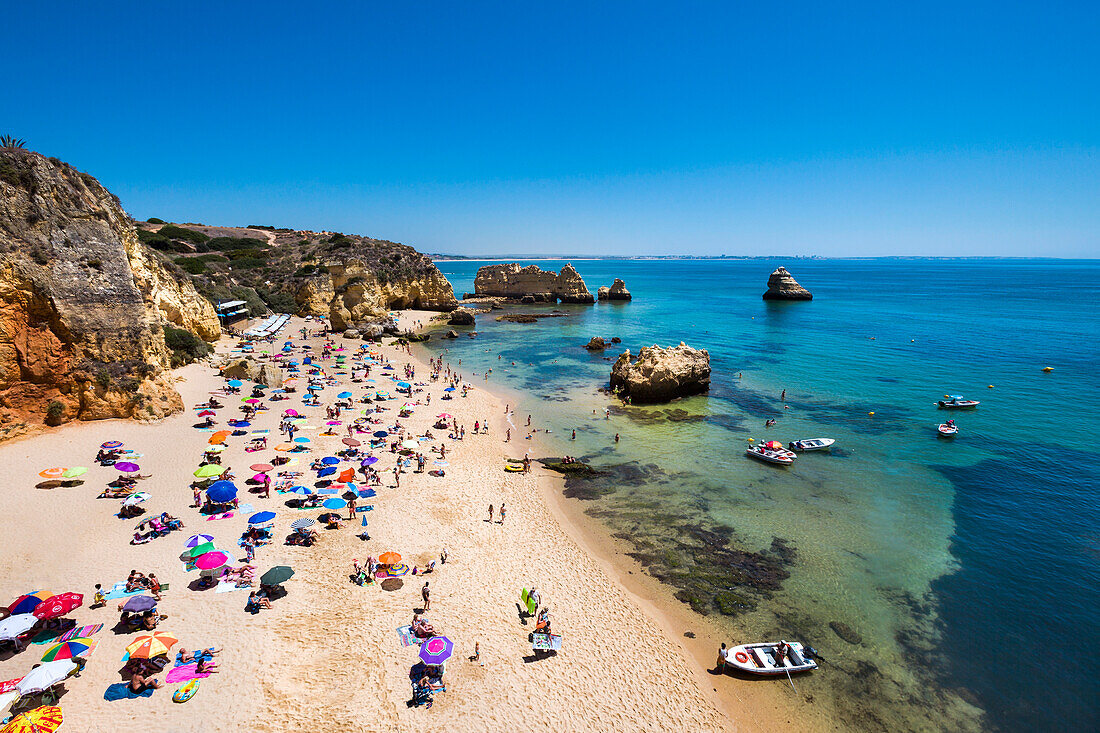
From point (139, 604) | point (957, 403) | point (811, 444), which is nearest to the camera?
point (139, 604)

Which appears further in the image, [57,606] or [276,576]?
[276,576]

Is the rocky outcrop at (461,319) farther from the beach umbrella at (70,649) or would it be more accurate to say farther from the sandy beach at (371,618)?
the beach umbrella at (70,649)

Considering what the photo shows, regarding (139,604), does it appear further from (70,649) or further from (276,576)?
(276,576)

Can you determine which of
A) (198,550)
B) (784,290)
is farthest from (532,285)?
(198,550)

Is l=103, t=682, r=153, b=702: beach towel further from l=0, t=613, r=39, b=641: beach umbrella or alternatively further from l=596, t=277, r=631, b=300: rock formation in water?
l=596, t=277, r=631, b=300: rock formation in water

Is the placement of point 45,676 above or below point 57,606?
below

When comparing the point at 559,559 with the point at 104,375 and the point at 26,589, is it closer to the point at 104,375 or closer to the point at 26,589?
the point at 26,589

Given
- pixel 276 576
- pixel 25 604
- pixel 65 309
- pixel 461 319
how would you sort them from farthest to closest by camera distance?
pixel 461 319
pixel 65 309
pixel 276 576
pixel 25 604

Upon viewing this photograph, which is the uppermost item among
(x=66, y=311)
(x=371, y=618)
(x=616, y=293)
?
(x=66, y=311)
